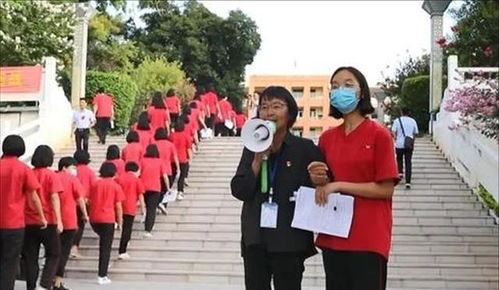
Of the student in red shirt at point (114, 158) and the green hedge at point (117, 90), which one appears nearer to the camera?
the student in red shirt at point (114, 158)

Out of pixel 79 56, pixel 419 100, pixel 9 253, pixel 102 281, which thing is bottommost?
pixel 102 281

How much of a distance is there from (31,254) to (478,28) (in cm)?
628

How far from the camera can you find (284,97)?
4.20m

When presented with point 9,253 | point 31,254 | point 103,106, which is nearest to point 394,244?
point 31,254

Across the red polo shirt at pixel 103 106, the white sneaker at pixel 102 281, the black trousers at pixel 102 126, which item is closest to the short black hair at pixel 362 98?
the white sneaker at pixel 102 281

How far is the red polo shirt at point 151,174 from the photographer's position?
456 inches

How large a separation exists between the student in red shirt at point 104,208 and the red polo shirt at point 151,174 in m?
1.43

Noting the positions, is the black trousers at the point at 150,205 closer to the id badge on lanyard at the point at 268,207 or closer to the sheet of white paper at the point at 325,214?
the id badge on lanyard at the point at 268,207

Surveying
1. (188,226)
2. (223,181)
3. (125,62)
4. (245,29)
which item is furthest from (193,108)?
(245,29)

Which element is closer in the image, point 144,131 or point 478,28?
point 478,28

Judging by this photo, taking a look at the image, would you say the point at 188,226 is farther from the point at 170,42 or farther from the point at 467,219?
the point at 170,42

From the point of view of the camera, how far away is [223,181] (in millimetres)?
14969

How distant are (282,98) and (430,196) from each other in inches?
397

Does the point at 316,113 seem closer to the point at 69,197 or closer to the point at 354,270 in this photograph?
the point at 69,197
